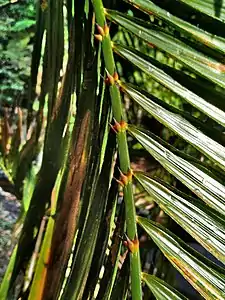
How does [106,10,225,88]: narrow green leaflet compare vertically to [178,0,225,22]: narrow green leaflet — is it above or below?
below

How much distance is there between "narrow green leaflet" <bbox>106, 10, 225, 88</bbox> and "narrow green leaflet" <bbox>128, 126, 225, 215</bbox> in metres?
0.09

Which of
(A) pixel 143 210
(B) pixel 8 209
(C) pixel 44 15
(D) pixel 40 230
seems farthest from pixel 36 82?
(B) pixel 8 209

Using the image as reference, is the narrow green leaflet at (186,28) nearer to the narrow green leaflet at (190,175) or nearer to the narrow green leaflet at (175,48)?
the narrow green leaflet at (175,48)

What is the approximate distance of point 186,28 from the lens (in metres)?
0.55

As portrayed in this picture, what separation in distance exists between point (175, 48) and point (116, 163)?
0.14 meters

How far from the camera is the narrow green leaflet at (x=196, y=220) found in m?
0.53

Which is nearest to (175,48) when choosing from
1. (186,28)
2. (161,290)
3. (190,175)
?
(186,28)

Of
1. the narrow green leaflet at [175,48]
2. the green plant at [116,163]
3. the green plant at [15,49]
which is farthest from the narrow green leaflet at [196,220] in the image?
the green plant at [15,49]

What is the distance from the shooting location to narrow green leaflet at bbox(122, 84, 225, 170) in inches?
21.5

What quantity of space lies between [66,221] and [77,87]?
0.50 feet

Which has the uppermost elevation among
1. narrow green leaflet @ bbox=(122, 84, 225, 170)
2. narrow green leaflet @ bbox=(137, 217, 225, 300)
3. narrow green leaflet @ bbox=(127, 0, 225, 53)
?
narrow green leaflet @ bbox=(127, 0, 225, 53)

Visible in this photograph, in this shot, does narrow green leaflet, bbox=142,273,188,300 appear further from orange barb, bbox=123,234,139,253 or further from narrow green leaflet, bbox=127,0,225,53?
narrow green leaflet, bbox=127,0,225,53

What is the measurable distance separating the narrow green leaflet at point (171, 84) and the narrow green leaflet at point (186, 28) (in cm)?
5

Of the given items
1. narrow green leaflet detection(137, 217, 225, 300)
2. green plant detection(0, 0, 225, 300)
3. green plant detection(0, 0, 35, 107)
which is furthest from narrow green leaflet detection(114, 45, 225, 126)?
green plant detection(0, 0, 35, 107)
